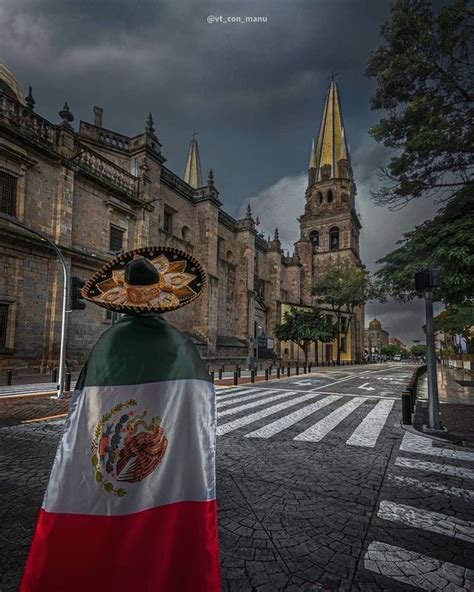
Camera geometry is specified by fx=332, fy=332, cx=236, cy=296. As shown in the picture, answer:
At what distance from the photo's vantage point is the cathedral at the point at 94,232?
14695 millimetres

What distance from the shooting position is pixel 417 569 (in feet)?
7.31

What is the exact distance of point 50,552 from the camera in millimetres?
1574

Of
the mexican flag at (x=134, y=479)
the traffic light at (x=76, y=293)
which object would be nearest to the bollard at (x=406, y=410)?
the mexican flag at (x=134, y=479)

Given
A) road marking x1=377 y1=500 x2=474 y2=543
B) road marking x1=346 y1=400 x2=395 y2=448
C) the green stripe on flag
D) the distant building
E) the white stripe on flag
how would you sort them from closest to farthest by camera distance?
the white stripe on flag, the green stripe on flag, road marking x1=377 y1=500 x2=474 y2=543, road marking x1=346 y1=400 x2=395 y2=448, the distant building

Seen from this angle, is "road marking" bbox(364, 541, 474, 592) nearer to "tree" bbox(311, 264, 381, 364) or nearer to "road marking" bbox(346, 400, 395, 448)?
"road marking" bbox(346, 400, 395, 448)

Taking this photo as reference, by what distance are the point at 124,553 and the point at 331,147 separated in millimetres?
64774

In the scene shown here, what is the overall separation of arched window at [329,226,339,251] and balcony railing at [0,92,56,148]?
148 ft

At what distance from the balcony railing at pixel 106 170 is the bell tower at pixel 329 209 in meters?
34.7

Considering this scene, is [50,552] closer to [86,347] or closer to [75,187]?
[86,347]

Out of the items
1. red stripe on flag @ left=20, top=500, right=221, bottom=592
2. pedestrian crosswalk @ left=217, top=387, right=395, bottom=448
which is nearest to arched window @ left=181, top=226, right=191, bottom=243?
pedestrian crosswalk @ left=217, top=387, right=395, bottom=448

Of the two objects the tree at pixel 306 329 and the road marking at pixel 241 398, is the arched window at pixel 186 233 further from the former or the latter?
the road marking at pixel 241 398

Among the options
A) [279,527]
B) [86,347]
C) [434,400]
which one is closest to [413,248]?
[434,400]

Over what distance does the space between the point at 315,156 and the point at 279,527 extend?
64.7 m

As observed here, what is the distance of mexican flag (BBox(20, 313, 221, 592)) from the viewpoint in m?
1.58
